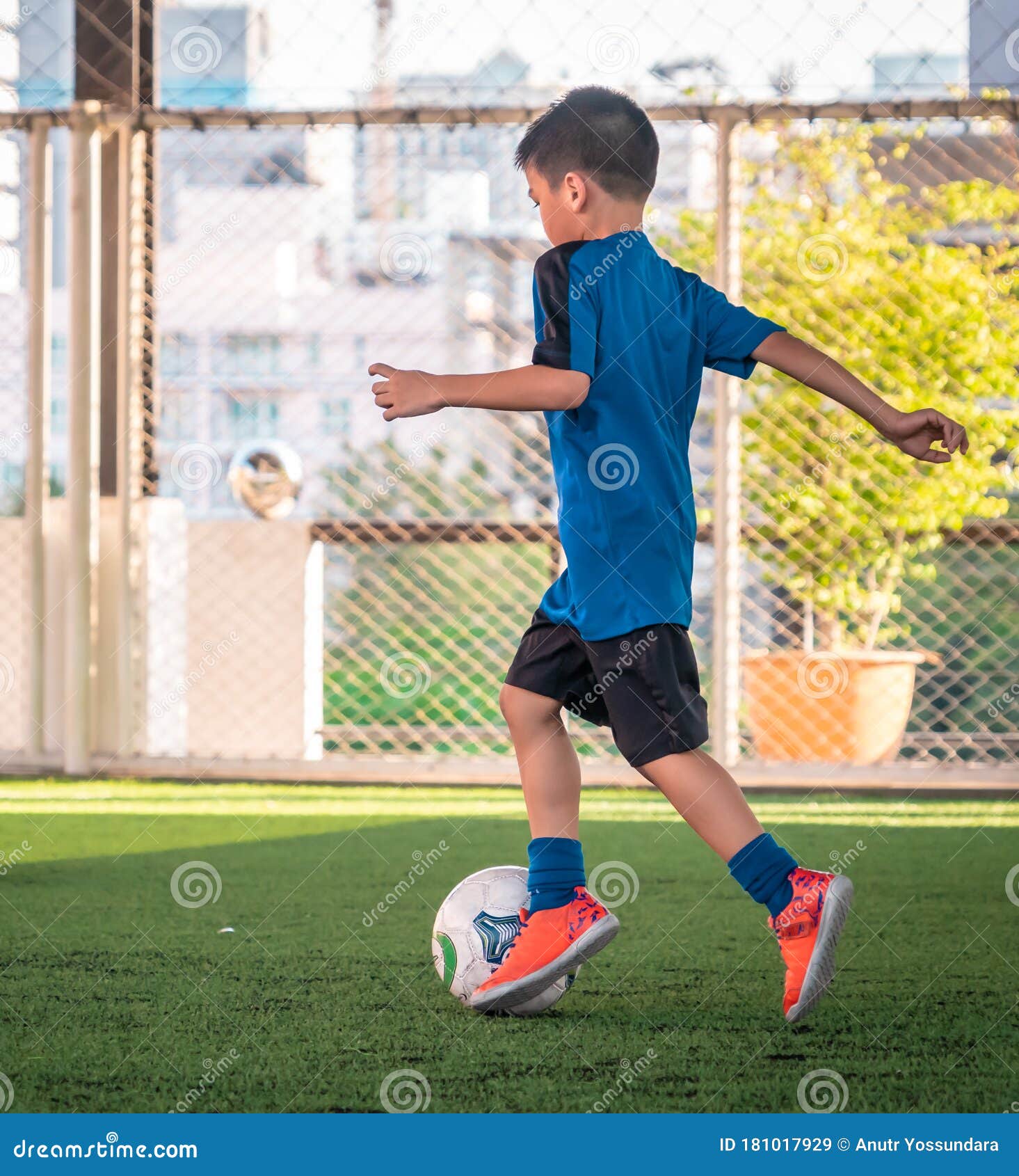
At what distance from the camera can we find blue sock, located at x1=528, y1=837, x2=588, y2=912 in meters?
1.86

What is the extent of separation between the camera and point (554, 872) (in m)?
1.88

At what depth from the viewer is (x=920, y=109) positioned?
4.28m

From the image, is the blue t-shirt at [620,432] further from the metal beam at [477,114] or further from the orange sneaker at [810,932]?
the metal beam at [477,114]

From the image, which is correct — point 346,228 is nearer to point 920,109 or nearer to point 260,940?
point 920,109

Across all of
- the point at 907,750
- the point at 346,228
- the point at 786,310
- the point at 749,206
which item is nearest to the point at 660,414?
the point at 786,310

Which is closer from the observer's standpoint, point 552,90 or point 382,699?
point 552,90

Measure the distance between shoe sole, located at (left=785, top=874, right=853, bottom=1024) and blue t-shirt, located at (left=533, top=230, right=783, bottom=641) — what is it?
42cm

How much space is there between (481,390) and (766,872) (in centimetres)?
72

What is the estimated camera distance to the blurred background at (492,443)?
14.5 feet

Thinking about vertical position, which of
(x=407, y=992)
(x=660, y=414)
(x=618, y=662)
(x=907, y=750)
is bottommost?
(x=907, y=750)

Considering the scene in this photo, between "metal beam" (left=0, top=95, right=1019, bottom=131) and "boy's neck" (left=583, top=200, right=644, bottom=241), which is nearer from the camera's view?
"boy's neck" (left=583, top=200, right=644, bottom=241)

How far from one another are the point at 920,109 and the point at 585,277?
9.82ft

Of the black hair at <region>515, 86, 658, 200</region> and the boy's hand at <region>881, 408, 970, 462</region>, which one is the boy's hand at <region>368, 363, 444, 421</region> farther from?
the boy's hand at <region>881, 408, 970, 462</region>

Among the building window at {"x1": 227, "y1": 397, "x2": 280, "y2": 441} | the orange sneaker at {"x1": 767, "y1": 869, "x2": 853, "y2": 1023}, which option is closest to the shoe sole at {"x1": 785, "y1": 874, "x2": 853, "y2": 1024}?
the orange sneaker at {"x1": 767, "y1": 869, "x2": 853, "y2": 1023}
